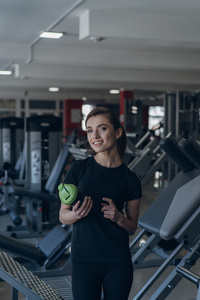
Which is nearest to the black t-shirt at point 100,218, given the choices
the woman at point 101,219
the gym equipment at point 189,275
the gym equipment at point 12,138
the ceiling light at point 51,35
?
the woman at point 101,219

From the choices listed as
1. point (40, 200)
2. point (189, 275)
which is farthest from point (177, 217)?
point (40, 200)

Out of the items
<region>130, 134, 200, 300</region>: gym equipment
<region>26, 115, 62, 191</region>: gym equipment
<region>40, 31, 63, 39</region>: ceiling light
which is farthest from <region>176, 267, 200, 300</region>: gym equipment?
<region>40, 31, 63, 39</region>: ceiling light

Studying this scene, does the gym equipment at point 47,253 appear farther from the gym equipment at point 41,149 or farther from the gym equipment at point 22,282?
the gym equipment at point 41,149

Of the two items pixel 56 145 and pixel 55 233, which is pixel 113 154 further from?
pixel 56 145

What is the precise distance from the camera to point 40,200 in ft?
15.4

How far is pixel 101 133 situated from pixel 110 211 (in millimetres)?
276

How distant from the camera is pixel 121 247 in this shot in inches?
59.6

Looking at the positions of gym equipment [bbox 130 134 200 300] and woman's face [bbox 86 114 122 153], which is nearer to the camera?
woman's face [bbox 86 114 122 153]

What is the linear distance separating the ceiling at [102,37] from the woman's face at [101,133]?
307 cm

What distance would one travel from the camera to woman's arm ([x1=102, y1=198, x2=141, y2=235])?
4.84 feet

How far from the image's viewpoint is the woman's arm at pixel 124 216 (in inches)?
58.1

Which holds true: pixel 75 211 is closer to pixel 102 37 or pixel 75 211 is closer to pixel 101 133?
pixel 101 133

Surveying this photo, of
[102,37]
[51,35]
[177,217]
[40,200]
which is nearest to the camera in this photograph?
[177,217]

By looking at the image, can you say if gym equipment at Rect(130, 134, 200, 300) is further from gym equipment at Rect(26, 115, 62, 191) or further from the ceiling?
A: gym equipment at Rect(26, 115, 62, 191)
